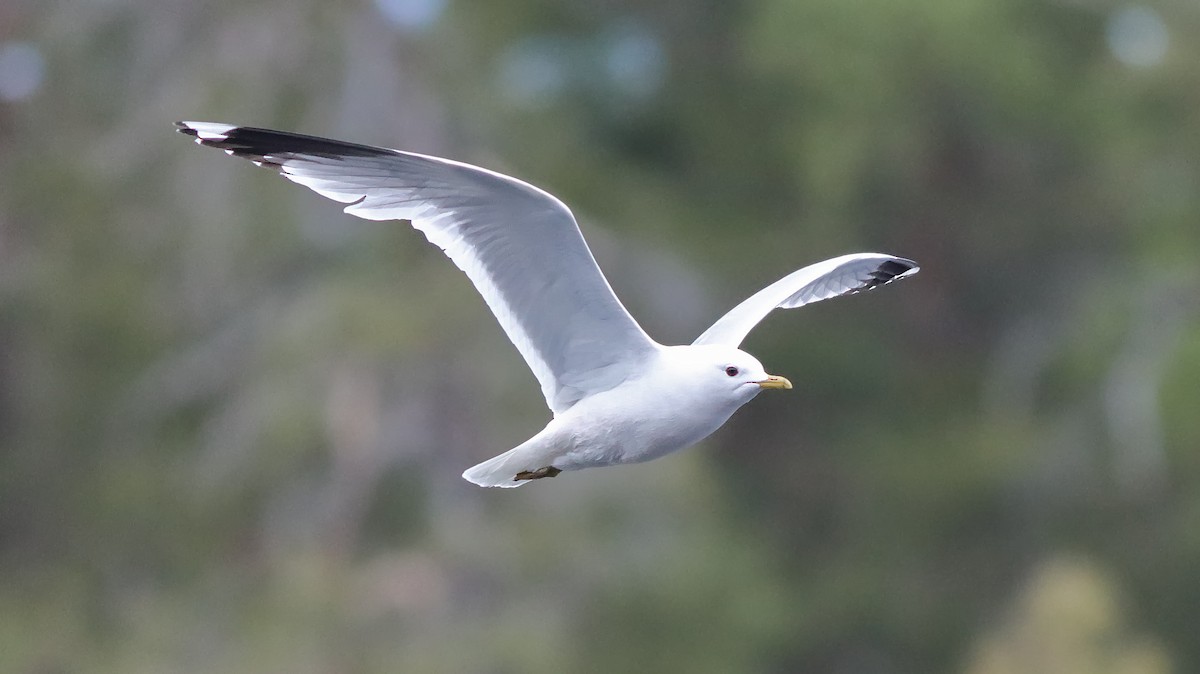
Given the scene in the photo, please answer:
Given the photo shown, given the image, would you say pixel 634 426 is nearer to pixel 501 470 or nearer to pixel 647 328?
pixel 501 470

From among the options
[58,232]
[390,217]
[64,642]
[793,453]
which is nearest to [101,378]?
[58,232]

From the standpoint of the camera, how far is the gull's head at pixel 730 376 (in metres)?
5.18

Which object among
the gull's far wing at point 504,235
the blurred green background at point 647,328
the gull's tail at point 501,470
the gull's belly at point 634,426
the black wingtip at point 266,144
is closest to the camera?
the black wingtip at point 266,144

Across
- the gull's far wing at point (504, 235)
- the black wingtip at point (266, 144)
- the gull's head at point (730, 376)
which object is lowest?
the gull's head at point (730, 376)

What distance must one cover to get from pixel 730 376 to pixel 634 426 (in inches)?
10.3

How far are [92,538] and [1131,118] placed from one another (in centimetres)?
847

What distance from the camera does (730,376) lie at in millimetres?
5203

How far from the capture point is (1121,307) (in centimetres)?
1544

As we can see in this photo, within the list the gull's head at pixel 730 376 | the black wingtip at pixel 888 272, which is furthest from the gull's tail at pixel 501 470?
the black wingtip at pixel 888 272

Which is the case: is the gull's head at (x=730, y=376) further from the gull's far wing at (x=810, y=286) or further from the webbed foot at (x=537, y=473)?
the webbed foot at (x=537, y=473)

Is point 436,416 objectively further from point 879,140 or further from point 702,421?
point 702,421

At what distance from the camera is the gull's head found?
5.18 metres

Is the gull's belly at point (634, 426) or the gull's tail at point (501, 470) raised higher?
the gull's belly at point (634, 426)

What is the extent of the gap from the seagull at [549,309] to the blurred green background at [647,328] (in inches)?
218
